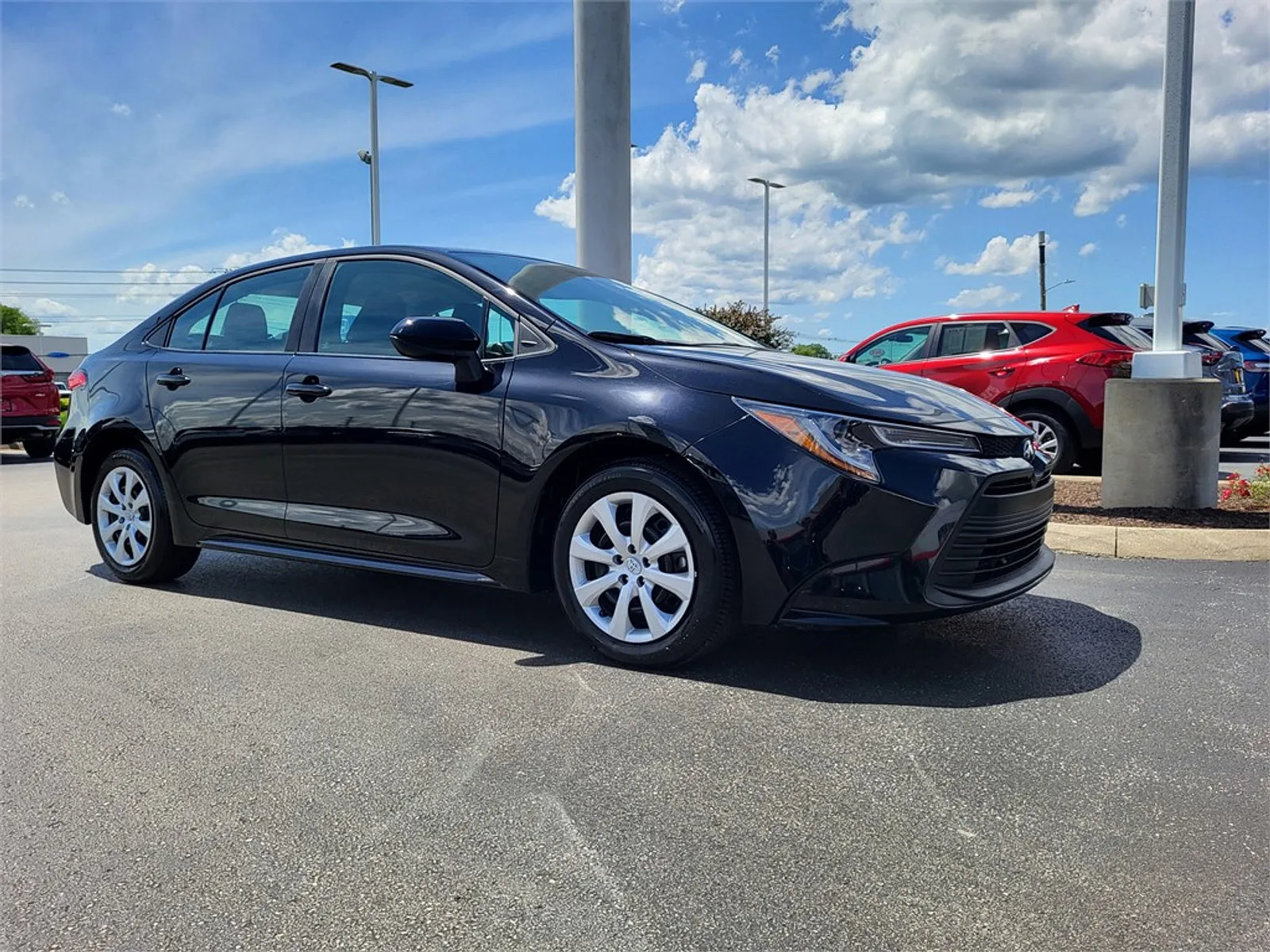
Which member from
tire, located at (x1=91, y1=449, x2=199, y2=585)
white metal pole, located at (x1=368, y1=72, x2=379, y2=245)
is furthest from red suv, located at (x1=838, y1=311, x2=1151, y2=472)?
white metal pole, located at (x1=368, y1=72, x2=379, y2=245)

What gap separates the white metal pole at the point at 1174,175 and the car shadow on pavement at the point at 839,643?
10.1 ft

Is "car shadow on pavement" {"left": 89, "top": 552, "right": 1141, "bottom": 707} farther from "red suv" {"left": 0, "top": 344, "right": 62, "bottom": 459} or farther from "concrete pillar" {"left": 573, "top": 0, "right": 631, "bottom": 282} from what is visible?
"red suv" {"left": 0, "top": 344, "right": 62, "bottom": 459}

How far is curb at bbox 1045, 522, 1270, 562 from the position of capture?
18.6ft

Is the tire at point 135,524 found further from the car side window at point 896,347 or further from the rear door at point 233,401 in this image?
the car side window at point 896,347

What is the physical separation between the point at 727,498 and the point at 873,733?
884 mm

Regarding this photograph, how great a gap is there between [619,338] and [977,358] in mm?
6868

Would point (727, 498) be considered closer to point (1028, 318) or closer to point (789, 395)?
point (789, 395)

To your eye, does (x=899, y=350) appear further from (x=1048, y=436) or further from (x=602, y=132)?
(x=602, y=132)

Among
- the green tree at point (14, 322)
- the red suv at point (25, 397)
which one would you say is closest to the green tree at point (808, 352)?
the red suv at point (25, 397)

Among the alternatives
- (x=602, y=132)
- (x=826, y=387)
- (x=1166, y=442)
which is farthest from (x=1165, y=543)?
(x=602, y=132)

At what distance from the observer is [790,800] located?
8.57ft

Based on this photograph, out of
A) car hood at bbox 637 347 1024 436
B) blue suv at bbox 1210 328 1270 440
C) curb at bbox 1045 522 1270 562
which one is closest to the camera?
car hood at bbox 637 347 1024 436

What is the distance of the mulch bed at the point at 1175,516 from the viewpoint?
20.4 ft

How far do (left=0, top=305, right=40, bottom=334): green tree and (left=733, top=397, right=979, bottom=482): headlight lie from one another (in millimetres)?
115648
